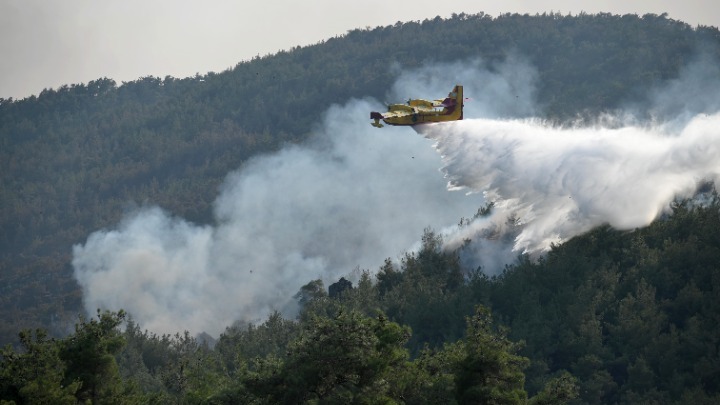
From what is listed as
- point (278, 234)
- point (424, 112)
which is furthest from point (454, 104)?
point (278, 234)

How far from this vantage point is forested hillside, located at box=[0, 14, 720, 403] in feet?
143

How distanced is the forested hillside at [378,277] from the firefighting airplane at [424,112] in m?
9.87

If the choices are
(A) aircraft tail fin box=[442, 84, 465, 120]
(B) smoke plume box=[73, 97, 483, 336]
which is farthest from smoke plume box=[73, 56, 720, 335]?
(A) aircraft tail fin box=[442, 84, 465, 120]

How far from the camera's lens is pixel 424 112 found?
232 ft

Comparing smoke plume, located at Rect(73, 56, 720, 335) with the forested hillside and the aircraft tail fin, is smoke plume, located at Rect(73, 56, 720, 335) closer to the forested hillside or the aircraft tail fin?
the aircraft tail fin

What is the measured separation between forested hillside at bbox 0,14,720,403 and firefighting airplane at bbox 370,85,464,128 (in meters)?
9.87

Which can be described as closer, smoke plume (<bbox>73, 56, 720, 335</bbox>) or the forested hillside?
the forested hillside

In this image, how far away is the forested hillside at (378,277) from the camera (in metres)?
43.5

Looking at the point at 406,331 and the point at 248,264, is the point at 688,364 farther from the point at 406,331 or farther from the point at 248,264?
the point at 248,264

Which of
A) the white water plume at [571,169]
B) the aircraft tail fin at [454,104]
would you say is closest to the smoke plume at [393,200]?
the white water plume at [571,169]

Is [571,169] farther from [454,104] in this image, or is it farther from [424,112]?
[424,112]

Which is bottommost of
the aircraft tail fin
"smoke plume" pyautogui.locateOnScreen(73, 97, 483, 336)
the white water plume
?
"smoke plume" pyautogui.locateOnScreen(73, 97, 483, 336)

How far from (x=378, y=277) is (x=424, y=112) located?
1055 inches

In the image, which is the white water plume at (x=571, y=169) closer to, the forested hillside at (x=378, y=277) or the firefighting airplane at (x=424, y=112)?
the firefighting airplane at (x=424, y=112)
